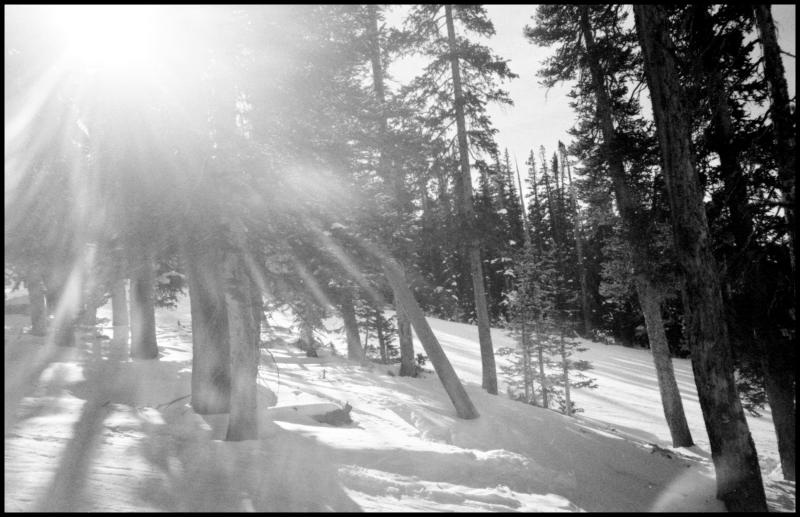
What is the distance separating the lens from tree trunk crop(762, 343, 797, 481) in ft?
31.1

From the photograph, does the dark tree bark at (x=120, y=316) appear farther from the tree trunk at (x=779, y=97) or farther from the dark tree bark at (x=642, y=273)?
the tree trunk at (x=779, y=97)

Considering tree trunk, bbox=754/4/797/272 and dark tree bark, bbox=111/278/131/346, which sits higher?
tree trunk, bbox=754/4/797/272

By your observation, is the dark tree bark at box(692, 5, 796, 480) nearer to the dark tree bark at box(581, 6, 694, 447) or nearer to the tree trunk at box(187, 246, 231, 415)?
the dark tree bark at box(581, 6, 694, 447)

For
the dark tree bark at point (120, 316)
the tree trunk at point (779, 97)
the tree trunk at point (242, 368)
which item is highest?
the tree trunk at point (779, 97)

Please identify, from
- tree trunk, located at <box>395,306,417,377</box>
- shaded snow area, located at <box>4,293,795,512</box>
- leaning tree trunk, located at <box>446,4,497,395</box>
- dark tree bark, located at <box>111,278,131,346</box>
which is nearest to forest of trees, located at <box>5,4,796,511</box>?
shaded snow area, located at <box>4,293,795,512</box>

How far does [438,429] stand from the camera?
10.8 meters

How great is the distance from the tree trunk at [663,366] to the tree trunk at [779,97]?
5.24 metres

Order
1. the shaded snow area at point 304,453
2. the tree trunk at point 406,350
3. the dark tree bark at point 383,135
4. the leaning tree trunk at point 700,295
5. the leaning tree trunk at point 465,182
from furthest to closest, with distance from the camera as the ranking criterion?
1. the tree trunk at point 406,350
2. the leaning tree trunk at point 465,182
3. the dark tree bark at point 383,135
4. the leaning tree trunk at point 700,295
5. the shaded snow area at point 304,453

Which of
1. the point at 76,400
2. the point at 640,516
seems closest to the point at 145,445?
the point at 76,400

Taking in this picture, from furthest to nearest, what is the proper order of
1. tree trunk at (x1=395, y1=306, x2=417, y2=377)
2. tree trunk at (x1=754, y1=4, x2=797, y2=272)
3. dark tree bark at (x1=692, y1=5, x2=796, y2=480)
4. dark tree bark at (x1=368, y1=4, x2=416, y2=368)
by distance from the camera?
tree trunk at (x1=395, y1=306, x2=417, y2=377)
dark tree bark at (x1=368, y1=4, x2=416, y2=368)
dark tree bark at (x1=692, y1=5, x2=796, y2=480)
tree trunk at (x1=754, y1=4, x2=797, y2=272)

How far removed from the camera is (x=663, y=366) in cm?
1201

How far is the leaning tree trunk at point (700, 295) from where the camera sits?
6.73 m

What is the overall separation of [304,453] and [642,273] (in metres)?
9.62

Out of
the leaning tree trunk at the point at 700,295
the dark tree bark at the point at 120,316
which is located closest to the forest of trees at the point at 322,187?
the leaning tree trunk at the point at 700,295
